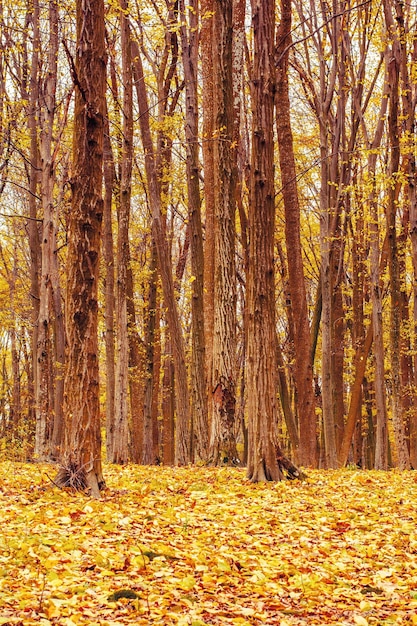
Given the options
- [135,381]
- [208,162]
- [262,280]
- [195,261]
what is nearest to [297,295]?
[195,261]

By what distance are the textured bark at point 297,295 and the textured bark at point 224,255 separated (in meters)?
1.69

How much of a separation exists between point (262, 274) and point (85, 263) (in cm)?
257

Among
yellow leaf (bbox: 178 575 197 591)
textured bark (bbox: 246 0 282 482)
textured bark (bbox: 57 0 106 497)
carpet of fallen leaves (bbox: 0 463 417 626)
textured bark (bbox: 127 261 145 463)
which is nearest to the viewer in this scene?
carpet of fallen leaves (bbox: 0 463 417 626)

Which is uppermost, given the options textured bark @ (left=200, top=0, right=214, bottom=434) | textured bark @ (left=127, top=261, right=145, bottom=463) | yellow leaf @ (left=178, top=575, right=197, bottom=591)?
Result: textured bark @ (left=200, top=0, right=214, bottom=434)

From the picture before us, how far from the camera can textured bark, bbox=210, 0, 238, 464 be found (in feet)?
36.2

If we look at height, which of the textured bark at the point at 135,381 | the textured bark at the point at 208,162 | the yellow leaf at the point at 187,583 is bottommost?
the yellow leaf at the point at 187,583

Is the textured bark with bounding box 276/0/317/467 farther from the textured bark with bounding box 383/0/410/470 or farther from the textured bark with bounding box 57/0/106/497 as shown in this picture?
the textured bark with bounding box 57/0/106/497

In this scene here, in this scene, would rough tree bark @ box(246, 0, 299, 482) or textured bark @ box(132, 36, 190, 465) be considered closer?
rough tree bark @ box(246, 0, 299, 482)

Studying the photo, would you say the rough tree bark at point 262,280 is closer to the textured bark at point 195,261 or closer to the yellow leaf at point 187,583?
the textured bark at point 195,261

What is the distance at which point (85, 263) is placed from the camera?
8031 mm

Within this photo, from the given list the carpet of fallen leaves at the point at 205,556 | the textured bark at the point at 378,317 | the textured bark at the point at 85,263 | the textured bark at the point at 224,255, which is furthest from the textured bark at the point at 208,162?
the textured bark at the point at 85,263

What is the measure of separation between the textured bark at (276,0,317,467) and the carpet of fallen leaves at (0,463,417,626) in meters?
4.41

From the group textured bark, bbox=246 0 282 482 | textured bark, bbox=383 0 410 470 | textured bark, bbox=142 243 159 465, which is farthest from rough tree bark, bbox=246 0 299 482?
textured bark, bbox=142 243 159 465

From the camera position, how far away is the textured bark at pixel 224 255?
1105 centimetres
